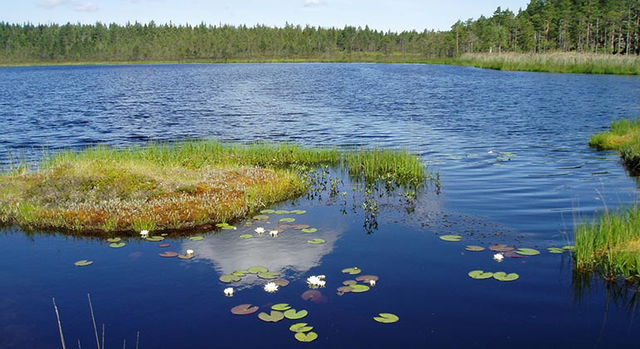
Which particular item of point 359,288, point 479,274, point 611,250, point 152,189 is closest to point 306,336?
point 359,288

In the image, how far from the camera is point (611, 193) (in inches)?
693

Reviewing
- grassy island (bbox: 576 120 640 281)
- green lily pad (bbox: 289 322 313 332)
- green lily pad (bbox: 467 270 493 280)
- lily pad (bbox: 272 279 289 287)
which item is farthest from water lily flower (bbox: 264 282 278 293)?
grassy island (bbox: 576 120 640 281)

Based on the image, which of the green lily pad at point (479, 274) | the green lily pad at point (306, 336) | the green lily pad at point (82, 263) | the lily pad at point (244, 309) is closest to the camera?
the green lily pad at point (306, 336)

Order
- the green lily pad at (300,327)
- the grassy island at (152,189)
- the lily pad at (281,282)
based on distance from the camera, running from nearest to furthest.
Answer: the green lily pad at (300,327) < the lily pad at (281,282) < the grassy island at (152,189)

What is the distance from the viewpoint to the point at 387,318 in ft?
29.5

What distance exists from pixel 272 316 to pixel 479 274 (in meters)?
4.46

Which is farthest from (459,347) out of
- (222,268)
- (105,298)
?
(105,298)

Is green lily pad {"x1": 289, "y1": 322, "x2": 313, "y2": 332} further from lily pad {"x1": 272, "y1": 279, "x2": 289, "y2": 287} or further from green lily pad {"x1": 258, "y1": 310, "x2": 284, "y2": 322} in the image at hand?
lily pad {"x1": 272, "y1": 279, "x2": 289, "y2": 287}

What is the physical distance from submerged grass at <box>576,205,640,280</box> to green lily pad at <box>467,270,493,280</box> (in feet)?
6.43

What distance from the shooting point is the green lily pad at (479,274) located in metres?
10.7

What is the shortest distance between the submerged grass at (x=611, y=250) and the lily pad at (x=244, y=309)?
6.77m

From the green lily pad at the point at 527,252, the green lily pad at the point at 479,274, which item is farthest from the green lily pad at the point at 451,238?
the green lily pad at the point at 479,274

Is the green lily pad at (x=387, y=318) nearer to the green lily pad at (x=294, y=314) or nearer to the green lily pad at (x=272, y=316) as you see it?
the green lily pad at (x=294, y=314)

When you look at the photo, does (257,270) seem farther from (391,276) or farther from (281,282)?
(391,276)
